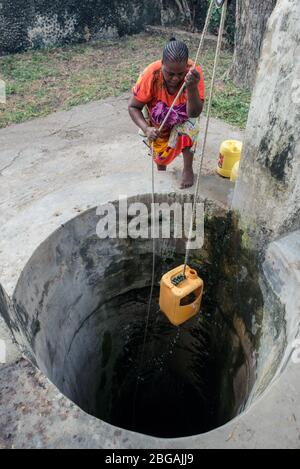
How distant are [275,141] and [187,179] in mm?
1200

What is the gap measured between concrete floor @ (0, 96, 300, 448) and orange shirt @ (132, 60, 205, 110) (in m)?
0.72

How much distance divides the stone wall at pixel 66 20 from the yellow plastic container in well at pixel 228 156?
19.3 ft

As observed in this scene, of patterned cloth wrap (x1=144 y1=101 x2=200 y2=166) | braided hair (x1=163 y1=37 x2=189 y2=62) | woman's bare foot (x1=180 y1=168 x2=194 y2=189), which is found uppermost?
braided hair (x1=163 y1=37 x2=189 y2=62)

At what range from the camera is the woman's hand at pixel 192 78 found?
267 cm

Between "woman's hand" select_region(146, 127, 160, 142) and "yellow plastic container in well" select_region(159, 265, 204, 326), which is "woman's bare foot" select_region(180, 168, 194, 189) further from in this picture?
"yellow plastic container in well" select_region(159, 265, 204, 326)

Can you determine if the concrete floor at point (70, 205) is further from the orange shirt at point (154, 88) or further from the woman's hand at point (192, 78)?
the woman's hand at point (192, 78)

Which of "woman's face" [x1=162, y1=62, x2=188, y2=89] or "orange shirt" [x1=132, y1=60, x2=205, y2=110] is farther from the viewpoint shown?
"orange shirt" [x1=132, y1=60, x2=205, y2=110]

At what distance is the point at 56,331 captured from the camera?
10.0ft

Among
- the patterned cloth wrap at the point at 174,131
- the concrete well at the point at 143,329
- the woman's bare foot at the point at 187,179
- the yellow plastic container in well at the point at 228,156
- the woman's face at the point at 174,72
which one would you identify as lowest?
the concrete well at the point at 143,329

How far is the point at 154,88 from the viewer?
128 inches

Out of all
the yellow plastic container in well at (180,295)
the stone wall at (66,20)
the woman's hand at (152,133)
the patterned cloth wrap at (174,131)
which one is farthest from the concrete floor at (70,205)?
the stone wall at (66,20)

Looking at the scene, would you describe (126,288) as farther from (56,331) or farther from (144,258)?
(56,331)

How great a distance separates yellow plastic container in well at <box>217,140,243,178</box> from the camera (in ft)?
12.0

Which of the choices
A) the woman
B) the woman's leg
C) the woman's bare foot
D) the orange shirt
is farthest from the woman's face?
the woman's bare foot
